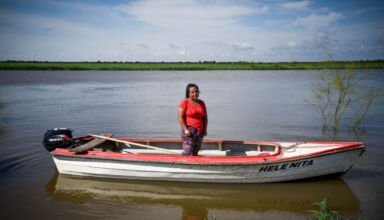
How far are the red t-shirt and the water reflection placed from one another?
1334 millimetres

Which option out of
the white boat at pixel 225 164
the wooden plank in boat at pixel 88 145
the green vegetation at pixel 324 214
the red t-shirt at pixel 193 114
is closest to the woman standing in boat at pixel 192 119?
the red t-shirt at pixel 193 114

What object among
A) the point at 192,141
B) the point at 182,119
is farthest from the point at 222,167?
the point at 182,119

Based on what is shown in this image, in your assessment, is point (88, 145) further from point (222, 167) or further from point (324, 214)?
point (324, 214)

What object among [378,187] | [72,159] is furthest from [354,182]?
[72,159]

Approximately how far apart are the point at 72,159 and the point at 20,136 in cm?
456

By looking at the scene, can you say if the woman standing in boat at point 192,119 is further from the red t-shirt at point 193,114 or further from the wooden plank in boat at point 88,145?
the wooden plank in boat at point 88,145

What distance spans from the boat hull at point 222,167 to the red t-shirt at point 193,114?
2.30ft

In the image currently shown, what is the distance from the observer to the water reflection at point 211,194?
5.19 m

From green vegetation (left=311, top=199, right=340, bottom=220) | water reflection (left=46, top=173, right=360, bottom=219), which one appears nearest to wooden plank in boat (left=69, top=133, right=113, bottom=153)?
water reflection (left=46, top=173, right=360, bottom=219)

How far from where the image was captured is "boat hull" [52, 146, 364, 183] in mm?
5531

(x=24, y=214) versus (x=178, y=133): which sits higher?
(x=178, y=133)

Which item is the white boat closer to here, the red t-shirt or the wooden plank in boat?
the wooden plank in boat

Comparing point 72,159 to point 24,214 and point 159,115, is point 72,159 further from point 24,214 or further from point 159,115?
point 159,115

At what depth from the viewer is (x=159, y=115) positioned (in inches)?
520
